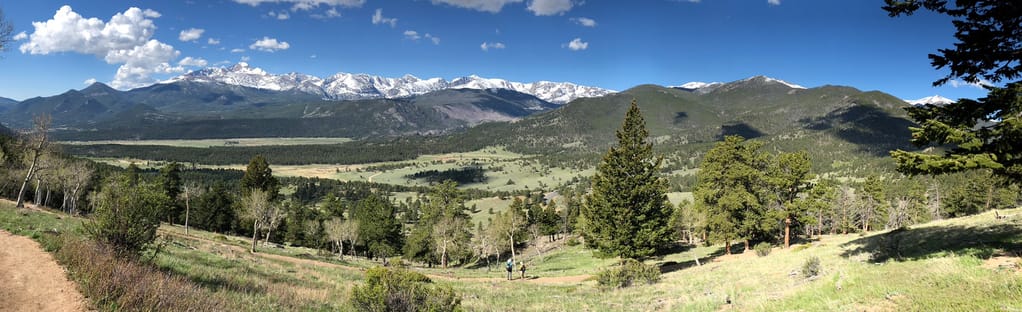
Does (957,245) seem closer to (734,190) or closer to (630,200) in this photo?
(630,200)

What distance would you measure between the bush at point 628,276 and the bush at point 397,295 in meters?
17.0

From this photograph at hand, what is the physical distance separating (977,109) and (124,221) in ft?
84.3

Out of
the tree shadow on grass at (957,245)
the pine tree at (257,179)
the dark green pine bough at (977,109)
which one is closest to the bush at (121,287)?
the dark green pine bough at (977,109)

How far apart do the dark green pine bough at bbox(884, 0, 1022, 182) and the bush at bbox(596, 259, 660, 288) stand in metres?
16.2

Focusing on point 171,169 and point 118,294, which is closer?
point 118,294

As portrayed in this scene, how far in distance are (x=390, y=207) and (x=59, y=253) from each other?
56.0 meters

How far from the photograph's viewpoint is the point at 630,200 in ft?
104

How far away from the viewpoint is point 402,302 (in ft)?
38.1

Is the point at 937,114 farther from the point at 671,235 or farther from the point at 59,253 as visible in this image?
the point at 59,253

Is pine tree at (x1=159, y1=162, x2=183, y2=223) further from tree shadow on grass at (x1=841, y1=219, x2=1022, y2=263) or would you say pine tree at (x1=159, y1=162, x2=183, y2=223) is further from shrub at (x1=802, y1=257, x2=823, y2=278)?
tree shadow on grass at (x1=841, y1=219, x2=1022, y2=263)

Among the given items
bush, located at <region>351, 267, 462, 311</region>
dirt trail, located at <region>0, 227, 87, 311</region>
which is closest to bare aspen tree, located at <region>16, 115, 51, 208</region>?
dirt trail, located at <region>0, 227, 87, 311</region>

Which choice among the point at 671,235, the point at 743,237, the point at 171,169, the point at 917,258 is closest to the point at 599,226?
the point at 671,235

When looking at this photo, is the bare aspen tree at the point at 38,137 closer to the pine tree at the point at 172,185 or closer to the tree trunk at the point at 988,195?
the pine tree at the point at 172,185

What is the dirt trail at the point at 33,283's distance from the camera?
9.37m
